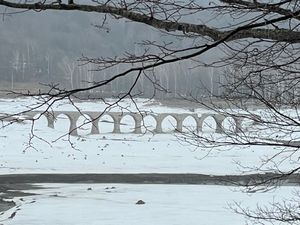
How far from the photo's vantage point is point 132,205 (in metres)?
17.2

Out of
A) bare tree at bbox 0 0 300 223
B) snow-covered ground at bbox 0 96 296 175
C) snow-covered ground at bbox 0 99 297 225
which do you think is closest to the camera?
bare tree at bbox 0 0 300 223

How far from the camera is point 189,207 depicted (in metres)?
16.9

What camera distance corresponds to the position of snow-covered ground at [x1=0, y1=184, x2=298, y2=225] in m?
14.4

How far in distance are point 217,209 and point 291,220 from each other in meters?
12.1

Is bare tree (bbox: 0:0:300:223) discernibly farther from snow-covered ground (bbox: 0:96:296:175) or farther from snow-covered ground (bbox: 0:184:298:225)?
snow-covered ground (bbox: 0:96:296:175)

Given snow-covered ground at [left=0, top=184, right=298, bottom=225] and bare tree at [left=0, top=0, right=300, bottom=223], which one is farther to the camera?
snow-covered ground at [left=0, top=184, right=298, bottom=225]

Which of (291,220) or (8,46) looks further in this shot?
(8,46)

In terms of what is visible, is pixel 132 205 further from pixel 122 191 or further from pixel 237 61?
pixel 237 61

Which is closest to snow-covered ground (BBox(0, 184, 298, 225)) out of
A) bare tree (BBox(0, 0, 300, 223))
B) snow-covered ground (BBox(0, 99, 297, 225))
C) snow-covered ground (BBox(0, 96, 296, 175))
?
snow-covered ground (BBox(0, 99, 297, 225))

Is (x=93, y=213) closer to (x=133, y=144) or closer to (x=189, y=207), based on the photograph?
(x=189, y=207)

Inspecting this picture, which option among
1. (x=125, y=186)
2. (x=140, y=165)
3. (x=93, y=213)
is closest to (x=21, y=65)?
(x=140, y=165)

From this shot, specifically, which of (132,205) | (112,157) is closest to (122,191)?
(132,205)

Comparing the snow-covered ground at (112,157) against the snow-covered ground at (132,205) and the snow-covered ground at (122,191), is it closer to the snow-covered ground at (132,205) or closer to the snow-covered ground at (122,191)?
the snow-covered ground at (122,191)

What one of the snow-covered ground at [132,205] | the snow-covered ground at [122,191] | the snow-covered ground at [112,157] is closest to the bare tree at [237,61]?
the snow-covered ground at [122,191]
